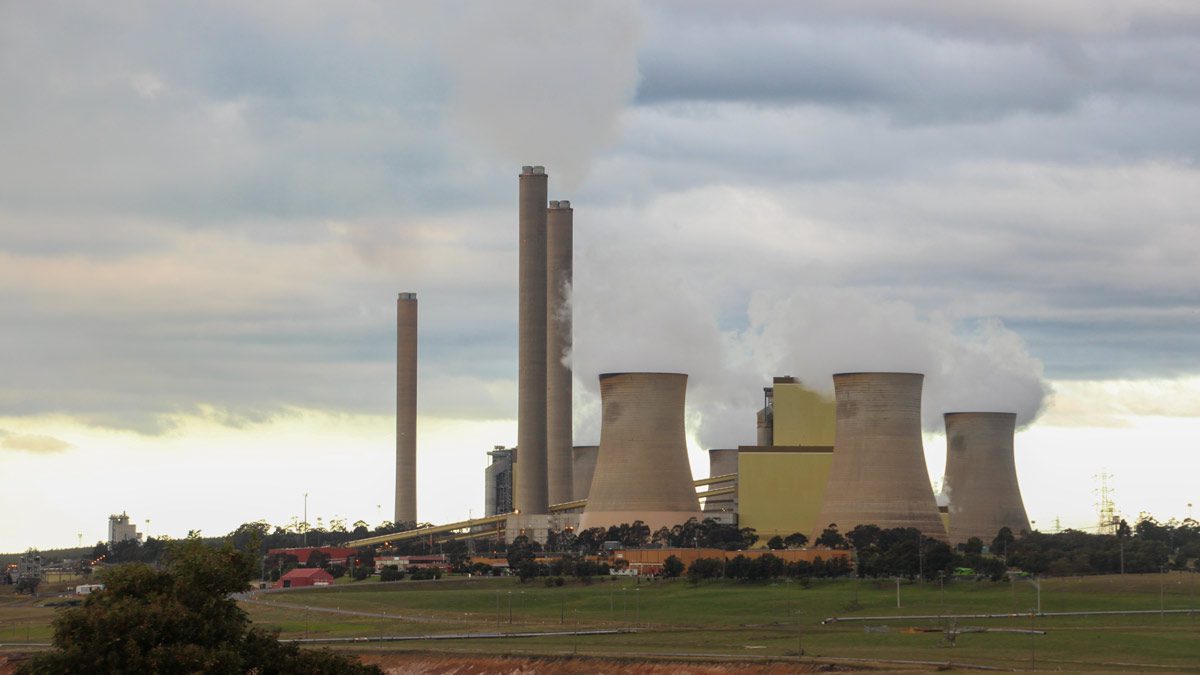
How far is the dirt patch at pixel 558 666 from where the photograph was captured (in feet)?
159

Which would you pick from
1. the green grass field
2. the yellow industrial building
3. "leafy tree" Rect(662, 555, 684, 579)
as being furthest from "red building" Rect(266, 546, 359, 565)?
"leafy tree" Rect(662, 555, 684, 579)

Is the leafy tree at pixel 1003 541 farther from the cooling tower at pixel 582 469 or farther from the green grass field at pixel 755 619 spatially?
the cooling tower at pixel 582 469

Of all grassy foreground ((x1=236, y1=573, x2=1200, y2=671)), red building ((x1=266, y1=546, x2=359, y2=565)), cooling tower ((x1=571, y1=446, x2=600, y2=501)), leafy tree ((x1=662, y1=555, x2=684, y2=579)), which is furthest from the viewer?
cooling tower ((x1=571, y1=446, x2=600, y2=501))

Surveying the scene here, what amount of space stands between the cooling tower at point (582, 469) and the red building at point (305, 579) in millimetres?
32277

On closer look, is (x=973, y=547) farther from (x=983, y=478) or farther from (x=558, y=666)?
(x=558, y=666)

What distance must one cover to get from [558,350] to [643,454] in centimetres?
2841

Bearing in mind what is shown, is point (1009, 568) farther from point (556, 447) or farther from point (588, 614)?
point (556, 447)

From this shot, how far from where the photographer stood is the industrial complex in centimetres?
9025

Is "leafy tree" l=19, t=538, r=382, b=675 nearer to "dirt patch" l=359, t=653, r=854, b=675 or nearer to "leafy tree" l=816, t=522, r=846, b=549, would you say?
"dirt patch" l=359, t=653, r=854, b=675

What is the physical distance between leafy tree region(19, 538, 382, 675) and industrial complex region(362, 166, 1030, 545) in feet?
204

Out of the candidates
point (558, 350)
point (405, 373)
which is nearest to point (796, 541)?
point (558, 350)

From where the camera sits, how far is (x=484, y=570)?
9794 cm

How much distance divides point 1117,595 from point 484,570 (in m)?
38.7

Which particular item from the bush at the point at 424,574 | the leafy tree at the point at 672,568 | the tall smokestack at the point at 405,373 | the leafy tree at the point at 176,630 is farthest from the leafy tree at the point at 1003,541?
the leafy tree at the point at 176,630
